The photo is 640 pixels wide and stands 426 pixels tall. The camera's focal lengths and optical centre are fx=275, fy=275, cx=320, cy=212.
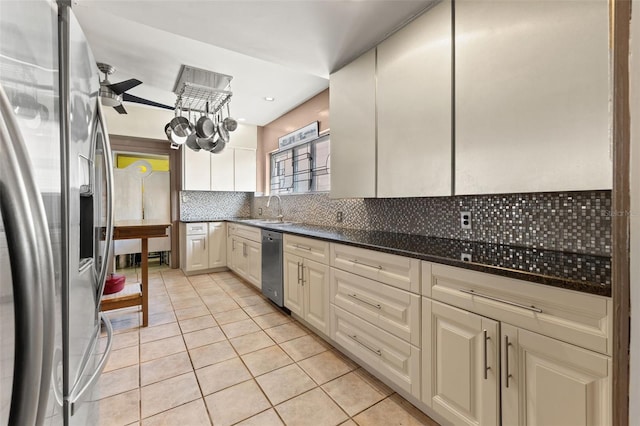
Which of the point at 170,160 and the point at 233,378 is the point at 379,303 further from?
the point at 170,160

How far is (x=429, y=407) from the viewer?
1453 millimetres

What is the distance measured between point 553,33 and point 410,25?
2.89ft

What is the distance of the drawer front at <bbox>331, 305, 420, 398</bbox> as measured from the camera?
1512 mm

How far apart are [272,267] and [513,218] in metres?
2.23

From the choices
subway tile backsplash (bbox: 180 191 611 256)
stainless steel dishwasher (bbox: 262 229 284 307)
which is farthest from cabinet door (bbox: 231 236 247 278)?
subway tile backsplash (bbox: 180 191 611 256)

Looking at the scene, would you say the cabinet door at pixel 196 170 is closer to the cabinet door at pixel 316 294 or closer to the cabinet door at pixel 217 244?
the cabinet door at pixel 217 244

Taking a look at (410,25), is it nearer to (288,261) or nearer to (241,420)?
(288,261)

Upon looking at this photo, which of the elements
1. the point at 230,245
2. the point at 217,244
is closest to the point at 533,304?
the point at 230,245

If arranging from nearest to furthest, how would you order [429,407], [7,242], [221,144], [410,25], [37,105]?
[7,242] < [37,105] < [429,407] < [410,25] < [221,144]

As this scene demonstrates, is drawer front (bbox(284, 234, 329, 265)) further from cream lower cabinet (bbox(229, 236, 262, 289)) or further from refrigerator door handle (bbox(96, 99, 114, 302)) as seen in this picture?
refrigerator door handle (bbox(96, 99, 114, 302))

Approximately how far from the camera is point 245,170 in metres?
4.96

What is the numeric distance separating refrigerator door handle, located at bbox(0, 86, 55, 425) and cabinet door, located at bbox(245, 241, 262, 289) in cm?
290

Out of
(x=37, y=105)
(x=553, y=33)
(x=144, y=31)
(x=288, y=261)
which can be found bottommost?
(x=288, y=261)

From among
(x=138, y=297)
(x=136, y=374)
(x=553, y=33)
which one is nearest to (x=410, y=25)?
(x=553, y=33)
